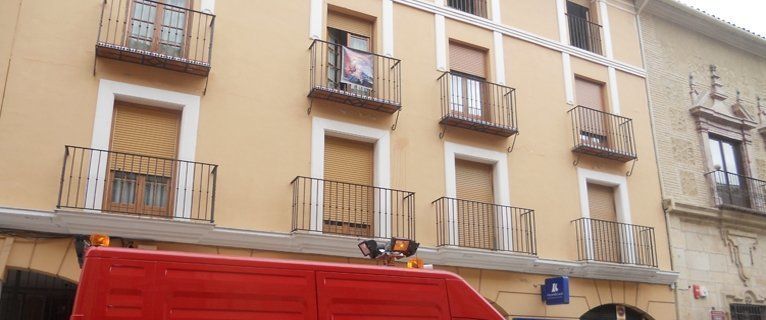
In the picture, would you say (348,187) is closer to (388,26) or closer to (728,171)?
(388,26)

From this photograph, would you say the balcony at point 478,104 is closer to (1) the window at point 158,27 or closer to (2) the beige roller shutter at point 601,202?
(2) the beige roller shutter at point 601,202

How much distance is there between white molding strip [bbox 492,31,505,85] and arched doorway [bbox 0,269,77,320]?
8417mm

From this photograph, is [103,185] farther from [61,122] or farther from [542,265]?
[542,265]

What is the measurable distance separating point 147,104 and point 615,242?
9256 millimetres

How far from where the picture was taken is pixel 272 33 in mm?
11344

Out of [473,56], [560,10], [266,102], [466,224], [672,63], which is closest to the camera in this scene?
[266,102]

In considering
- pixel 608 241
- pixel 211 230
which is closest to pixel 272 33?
pixel 211 230

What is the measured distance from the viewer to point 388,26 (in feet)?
40.9

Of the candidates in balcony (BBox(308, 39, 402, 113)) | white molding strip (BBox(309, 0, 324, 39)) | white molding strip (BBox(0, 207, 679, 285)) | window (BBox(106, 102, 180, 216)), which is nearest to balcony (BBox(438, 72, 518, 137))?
balcony (BBox(308, 39, 402, 113))

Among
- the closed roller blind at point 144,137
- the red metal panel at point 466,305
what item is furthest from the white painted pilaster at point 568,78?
the red metal panel at point 466,305

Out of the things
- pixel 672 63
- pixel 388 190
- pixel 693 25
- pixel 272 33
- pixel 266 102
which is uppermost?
pixel 693 25

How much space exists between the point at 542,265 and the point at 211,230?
6131 millimetres

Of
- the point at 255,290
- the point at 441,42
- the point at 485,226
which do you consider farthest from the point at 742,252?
the point at 255,290

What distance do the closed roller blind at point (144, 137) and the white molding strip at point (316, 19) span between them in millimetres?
2803
